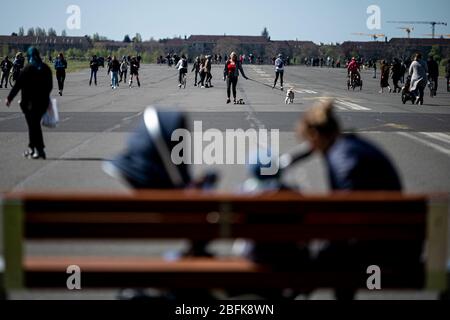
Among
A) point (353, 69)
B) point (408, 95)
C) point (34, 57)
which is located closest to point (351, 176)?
point (34, 57)

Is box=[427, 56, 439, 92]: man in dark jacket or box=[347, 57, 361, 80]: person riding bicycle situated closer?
box=[427, 56, 439, 92]: man in dark jacket

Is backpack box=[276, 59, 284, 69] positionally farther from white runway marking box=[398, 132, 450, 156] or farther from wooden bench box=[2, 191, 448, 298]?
wooden bench box=[2, 191, 448, 298]

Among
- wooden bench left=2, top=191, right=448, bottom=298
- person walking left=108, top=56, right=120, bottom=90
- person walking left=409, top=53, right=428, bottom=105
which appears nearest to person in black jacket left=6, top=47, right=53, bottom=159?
wooden bench left=2, top=191, right=448, bottom=298

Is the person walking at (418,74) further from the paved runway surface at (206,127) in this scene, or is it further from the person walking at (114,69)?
the person walking at (114,69)

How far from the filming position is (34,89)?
44.8 feet

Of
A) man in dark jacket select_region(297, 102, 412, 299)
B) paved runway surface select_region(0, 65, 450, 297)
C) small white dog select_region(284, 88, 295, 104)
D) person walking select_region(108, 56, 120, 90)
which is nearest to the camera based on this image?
man in dark jacket select_region(297, 102, 412, 299)

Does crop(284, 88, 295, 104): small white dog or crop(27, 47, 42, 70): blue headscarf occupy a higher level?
crop(27, 47, 42, 70): blue headscarf

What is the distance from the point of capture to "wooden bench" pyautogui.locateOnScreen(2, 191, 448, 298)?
444cm

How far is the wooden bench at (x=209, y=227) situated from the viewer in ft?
14.6

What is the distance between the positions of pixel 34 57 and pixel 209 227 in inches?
390

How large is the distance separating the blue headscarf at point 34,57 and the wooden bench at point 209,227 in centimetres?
948

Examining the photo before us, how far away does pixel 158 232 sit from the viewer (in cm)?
448

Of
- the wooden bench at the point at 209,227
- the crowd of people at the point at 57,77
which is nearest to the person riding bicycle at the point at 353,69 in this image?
the crowd of people at the point at 57,77

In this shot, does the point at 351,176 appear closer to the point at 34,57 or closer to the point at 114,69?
the point at 34,57
